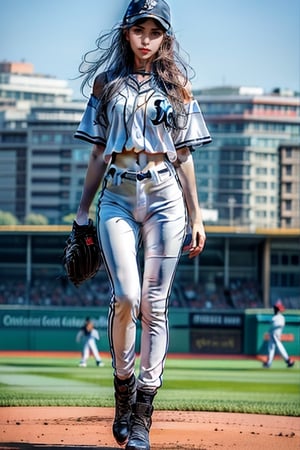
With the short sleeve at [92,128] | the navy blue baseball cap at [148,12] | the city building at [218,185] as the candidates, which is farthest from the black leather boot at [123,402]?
the city building at [218,185]

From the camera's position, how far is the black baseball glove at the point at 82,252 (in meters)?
3.84

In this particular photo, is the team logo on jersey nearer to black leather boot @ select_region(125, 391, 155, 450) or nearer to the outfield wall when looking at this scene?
black leather boot @ select_region(125, 391, 155, 450)

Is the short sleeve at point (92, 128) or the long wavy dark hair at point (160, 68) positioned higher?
Result: the long wavy dark hair at point (160, 68)

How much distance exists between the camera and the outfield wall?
20406 millimetres

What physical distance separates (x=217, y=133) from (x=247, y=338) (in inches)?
416

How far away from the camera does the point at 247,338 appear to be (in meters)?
23.8

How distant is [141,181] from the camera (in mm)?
3627

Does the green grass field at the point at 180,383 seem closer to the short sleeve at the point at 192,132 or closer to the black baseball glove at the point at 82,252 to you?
the black baseball glove at the point at 82,252

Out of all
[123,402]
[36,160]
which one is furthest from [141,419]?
[36,160]

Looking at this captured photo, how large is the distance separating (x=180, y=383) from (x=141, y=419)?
9.03m

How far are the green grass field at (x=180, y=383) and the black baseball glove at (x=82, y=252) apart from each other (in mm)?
2372

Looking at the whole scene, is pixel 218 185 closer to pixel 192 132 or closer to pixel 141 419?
pixel 192 132

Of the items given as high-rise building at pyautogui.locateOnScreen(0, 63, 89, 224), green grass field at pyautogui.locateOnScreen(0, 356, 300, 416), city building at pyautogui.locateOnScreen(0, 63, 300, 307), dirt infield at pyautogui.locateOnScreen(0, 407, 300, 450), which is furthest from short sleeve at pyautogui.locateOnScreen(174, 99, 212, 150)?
high-rise building at pyautogui.locateOnScreen(0, 63, 89, 224)

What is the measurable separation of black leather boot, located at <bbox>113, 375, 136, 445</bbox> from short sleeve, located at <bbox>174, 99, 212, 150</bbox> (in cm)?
76
